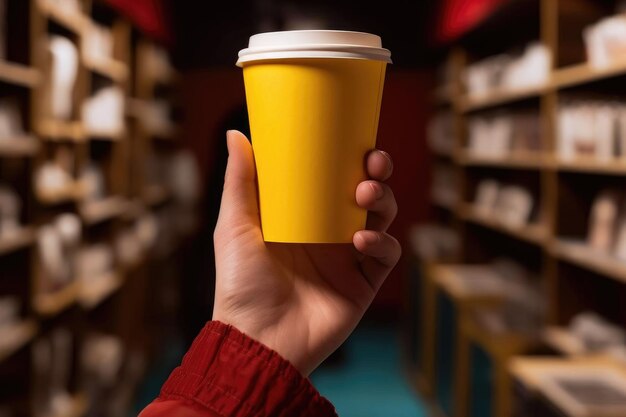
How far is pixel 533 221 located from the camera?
13.5 feet

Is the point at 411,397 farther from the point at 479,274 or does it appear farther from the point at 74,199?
the point at 74,199

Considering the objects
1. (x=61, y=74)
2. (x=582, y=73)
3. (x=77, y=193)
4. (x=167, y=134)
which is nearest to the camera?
(x=582, y=73)

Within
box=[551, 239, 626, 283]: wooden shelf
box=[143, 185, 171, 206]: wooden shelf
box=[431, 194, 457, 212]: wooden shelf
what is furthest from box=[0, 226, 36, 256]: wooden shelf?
box=[431, 194, 457, 212]: wooden shelf

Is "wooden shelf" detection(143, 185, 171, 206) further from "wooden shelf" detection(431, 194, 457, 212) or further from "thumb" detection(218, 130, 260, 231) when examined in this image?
"thumb" detection(218, 130, 260, 231)

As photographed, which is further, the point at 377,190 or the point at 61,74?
the point at 61,74

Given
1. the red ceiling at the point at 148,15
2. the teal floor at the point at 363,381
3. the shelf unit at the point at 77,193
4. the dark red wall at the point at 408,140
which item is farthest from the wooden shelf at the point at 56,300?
the dark red wall at the point at 408,140

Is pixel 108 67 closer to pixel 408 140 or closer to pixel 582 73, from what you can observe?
pixel 582 73

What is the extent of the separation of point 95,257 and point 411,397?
2.35 m

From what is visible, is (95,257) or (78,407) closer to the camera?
(78,407)

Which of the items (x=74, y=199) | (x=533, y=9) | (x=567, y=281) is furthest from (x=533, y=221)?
(x=74, y=199)

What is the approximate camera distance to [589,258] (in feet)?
9.98

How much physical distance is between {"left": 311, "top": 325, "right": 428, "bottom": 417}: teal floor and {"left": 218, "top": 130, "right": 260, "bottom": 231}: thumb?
3.49 metres

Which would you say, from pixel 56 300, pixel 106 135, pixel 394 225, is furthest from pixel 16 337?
pixel 394 225

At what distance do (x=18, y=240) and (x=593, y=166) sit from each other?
2167 mm
